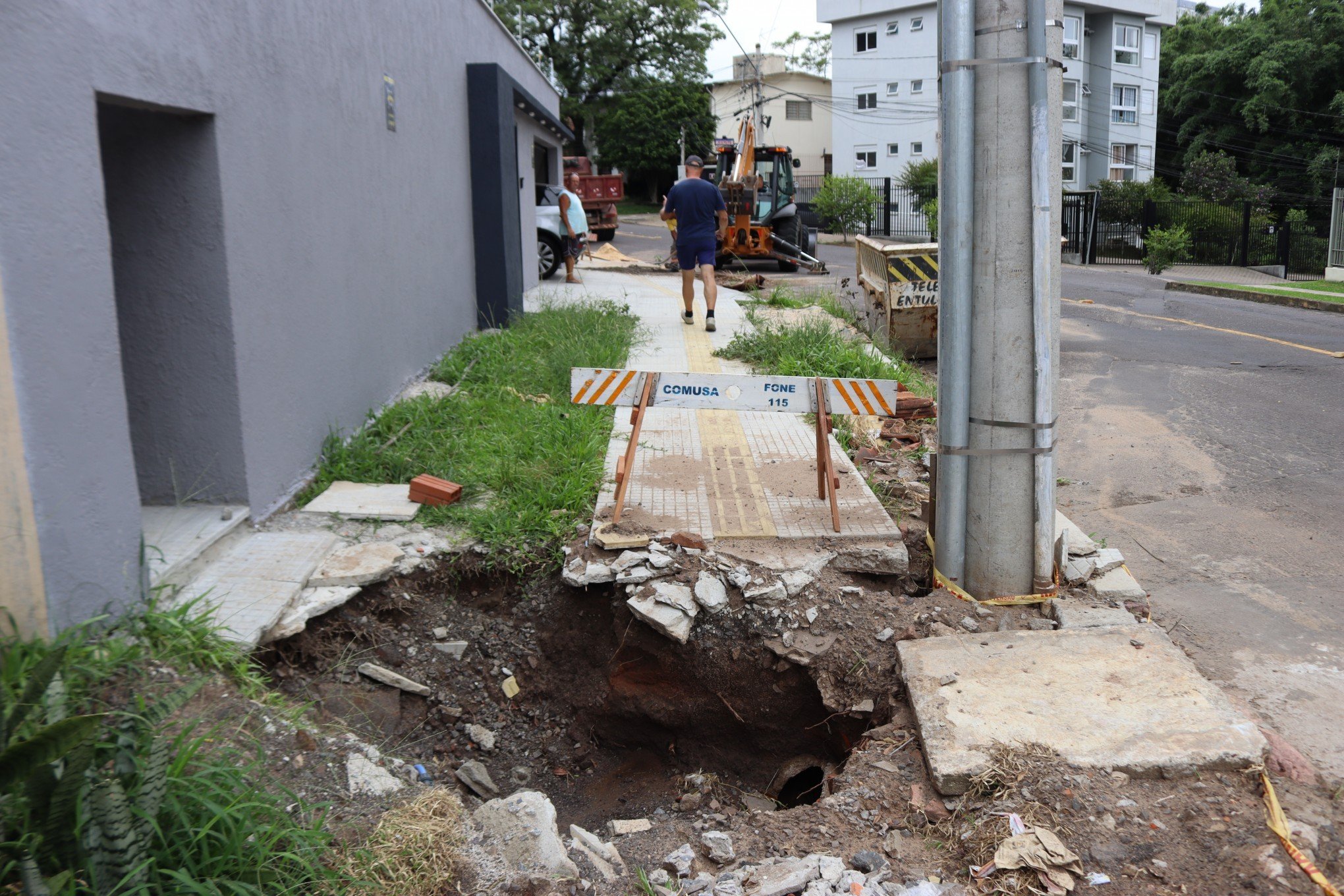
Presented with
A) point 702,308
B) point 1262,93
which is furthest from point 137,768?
point 1262,93

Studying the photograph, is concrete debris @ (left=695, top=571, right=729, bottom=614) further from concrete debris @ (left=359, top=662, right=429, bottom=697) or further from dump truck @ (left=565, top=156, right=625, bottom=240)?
dump truck @ (left=565, top=156, right=625, bottom=240)

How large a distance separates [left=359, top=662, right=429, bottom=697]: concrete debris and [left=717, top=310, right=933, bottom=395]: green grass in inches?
174

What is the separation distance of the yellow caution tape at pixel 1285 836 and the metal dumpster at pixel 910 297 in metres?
7.48

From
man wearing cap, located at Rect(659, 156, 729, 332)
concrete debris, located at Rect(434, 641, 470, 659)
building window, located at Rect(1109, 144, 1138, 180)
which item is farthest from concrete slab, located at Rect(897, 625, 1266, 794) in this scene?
building window, located at Rect(1109, 144, 1138, 180)

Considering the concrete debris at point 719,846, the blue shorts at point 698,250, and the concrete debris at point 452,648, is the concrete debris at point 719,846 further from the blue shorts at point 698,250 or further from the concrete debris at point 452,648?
the blue shorts at point 698,250

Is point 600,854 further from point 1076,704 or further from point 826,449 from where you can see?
point 826,449

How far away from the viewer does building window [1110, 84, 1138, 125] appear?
138 feet

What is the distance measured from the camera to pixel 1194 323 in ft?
44.0

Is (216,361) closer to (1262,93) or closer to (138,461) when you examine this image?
(138,461)

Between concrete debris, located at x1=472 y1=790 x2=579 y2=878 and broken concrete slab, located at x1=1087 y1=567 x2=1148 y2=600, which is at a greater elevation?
broken concrete slab, located at x1=1087 y1=567 x2=1148 y2=600

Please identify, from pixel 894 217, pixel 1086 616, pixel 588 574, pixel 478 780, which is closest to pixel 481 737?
pixel 478 780

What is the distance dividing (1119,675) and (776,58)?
183ft

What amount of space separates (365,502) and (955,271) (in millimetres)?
3265

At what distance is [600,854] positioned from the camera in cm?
310
